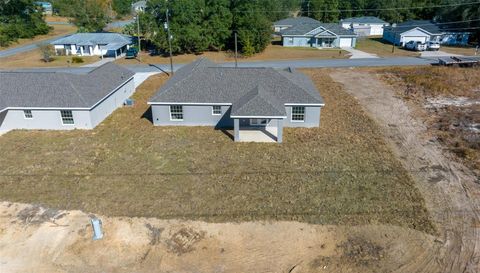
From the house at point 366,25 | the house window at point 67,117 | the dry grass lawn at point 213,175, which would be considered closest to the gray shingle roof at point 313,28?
the house at point 366,25

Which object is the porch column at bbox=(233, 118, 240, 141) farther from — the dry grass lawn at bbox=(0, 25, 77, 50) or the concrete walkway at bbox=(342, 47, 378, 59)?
the dry grass lawn at bbox=(0, 25, 77, 50)

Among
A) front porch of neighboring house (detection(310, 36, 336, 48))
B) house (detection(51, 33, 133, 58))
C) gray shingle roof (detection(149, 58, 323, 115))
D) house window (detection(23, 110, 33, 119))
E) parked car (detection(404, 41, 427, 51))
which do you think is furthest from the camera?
front porch of neighboring house (detection(310, 36, 336, 48))

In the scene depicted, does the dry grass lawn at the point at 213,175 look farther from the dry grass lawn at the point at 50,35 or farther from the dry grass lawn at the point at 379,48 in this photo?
the dry grass lawn at the point at 50,35

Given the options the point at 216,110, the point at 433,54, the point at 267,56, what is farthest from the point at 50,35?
the point at 433,54

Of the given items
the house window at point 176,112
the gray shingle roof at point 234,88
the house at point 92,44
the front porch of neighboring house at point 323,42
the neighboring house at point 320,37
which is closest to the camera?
the gray shingle roof at point 234,88

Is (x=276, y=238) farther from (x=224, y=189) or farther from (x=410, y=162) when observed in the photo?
(x=410, y=162)

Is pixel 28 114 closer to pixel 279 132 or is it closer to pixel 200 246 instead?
pixel 279 132

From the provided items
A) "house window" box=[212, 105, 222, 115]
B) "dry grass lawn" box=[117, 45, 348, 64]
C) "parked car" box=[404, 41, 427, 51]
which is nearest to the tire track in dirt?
"house window" box=[212, 105, 222, 115]
